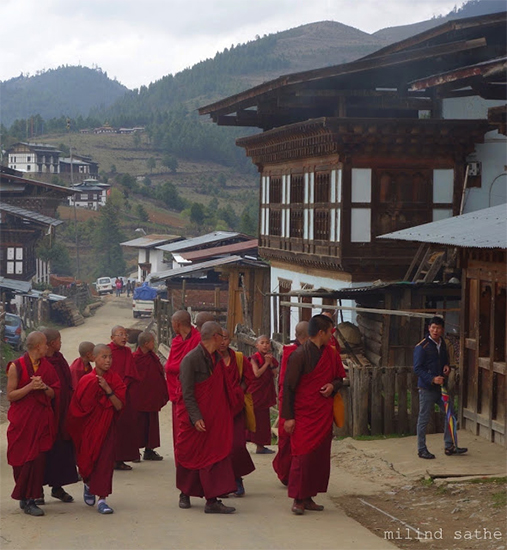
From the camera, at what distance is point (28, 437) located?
28.6 ft

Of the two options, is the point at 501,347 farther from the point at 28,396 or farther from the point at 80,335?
the point at 80,335

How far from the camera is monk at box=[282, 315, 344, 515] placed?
870cm

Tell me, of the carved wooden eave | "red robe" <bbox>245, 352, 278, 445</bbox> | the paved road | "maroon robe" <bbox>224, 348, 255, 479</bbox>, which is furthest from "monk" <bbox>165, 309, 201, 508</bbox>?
the carved wooden eave

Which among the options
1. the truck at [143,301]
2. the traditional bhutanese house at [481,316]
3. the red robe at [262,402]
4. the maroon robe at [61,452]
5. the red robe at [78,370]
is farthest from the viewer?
the truck at [143,301]

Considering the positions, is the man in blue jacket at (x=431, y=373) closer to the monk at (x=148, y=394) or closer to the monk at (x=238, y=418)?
the monk at (x=238, y=418)

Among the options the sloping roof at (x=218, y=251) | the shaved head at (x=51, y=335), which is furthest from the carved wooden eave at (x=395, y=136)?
the sloping roof at (x=218, y=251)

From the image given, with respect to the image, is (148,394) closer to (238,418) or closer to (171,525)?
(238,418)

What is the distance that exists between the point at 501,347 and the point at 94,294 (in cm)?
5213

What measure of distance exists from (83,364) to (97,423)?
95 cm

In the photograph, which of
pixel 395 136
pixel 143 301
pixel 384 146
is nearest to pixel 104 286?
pixel 143 301

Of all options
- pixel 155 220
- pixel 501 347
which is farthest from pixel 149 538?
pixel 155 220

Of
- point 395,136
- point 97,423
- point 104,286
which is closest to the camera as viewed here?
point 97,423

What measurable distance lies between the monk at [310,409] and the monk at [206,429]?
585mm

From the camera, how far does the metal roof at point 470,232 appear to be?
1050cm
